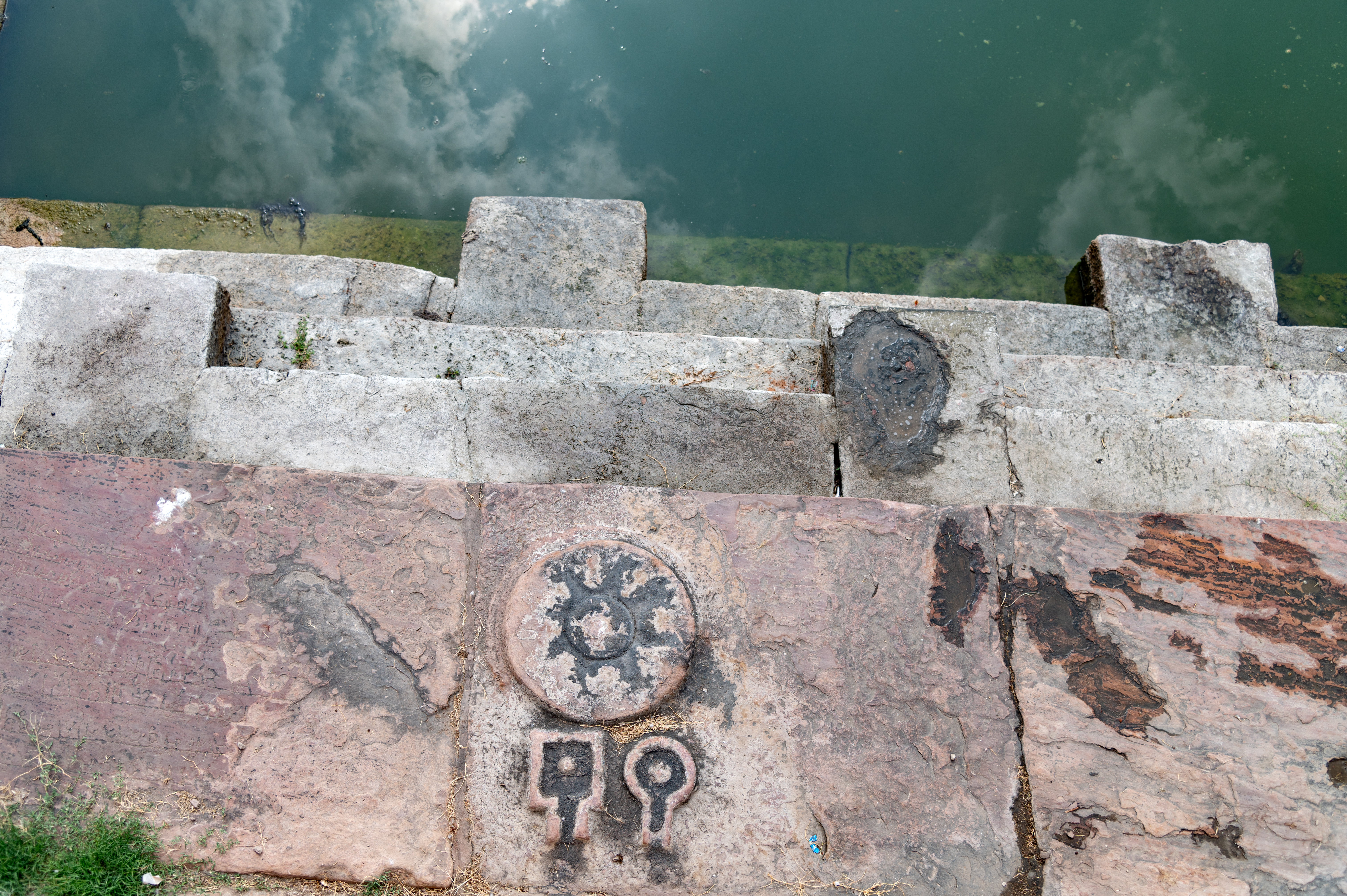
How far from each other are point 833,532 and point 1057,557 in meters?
0.66

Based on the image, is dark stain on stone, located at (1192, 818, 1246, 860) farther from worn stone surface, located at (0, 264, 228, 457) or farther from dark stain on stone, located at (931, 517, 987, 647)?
worn stone surface, located at (0, 264, 228, 457)

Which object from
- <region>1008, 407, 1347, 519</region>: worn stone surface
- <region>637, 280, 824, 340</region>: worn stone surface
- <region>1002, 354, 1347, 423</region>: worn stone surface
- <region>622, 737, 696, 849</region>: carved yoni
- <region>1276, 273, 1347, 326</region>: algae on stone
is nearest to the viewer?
<region>622, 737, 696, 849</region>: carved yoni

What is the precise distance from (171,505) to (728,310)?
7.25 ft

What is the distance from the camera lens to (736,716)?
207cm

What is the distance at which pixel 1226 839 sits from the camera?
6.62 ft

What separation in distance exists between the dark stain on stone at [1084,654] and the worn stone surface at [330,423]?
5.81 feet

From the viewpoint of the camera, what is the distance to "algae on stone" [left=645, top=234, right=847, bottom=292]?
13.9 ft

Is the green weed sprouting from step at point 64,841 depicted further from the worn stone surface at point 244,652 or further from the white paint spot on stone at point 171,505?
the white paint spot on stone at point 171,505

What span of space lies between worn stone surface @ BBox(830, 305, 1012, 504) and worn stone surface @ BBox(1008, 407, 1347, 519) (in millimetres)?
132

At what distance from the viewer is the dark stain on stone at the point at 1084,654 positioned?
2.08 m

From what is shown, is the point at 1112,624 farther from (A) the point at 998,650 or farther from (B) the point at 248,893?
(B) the point at 248,893

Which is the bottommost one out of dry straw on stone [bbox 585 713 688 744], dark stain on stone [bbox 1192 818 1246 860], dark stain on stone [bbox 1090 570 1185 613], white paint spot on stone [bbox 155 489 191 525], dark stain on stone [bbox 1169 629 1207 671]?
dark stain on stone [bbox 1192 818 1246 860]

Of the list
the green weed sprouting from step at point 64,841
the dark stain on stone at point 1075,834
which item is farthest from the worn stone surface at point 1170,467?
the green weed sprouting from step at point 64,841

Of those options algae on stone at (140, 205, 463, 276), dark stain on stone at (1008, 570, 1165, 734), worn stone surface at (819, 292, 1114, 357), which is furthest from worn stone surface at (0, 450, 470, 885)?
worn stone surface at (819, 292, 1114, 357)
